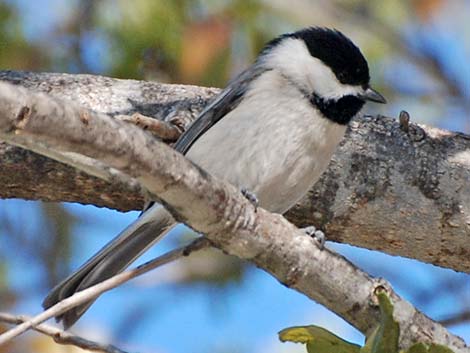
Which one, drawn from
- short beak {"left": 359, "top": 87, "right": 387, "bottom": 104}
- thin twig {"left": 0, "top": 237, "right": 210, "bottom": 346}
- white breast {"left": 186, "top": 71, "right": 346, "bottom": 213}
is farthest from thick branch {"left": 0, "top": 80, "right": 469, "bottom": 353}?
short beak {"left": 359, "top": 87, "right": 387, "bottom": 104}

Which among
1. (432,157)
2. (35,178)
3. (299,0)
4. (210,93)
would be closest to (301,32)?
(210,93)

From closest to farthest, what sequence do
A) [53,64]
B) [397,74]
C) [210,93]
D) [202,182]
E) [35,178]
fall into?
[202,182] < [35,178] < [210,93] < [53,64] < [397,74]

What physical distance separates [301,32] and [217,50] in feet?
2.81

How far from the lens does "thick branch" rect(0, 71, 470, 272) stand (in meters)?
3.28

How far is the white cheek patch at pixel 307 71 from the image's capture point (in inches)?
138

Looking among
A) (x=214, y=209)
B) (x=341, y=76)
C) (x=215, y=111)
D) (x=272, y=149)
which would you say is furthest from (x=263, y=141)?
(x=214, y=209)

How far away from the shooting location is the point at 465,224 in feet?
10.7

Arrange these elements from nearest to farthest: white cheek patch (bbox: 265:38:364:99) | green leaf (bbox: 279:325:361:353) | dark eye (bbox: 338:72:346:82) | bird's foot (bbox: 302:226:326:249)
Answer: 1. green leaf (bbox: 279:325:361:353)
2. bird's foot (bbox: 302:226:326:249)
3. white cheek patch (bbox: 265:38:364:99)
4. dark eye (bbox: 338:72:346:82)

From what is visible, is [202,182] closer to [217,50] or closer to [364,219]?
[364,219]

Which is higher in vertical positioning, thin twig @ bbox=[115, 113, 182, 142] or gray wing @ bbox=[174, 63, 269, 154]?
gray wing @ bbox=[174, 63, 269, 154]

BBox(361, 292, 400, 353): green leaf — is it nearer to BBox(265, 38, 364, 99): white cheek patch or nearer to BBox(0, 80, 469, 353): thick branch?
BBox(0, 80, 469, 353): thick branch

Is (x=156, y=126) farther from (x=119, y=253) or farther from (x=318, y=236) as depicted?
(x=318, y=236)

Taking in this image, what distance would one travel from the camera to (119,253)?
3.37 meters

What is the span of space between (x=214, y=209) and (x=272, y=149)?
0.88 m
